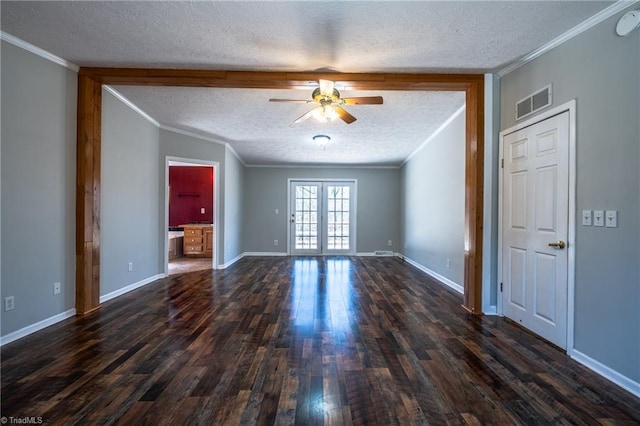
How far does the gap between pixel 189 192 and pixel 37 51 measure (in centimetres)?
566

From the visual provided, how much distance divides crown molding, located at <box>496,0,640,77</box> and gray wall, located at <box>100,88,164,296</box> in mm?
4502

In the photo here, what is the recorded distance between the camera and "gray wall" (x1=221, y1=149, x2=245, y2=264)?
5.66 m

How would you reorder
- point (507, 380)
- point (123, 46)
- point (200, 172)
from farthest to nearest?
point (200, 172), point (123, 46), point (507, 380)

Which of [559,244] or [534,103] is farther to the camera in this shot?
[534,103]

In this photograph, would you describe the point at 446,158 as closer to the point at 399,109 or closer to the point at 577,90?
the point at 399,109

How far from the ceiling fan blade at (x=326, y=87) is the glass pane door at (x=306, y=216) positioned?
4.63 meters

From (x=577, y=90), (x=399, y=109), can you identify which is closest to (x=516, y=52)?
(x=577, y=90)

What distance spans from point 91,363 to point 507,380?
2.84 meters

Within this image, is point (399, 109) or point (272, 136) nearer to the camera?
point (399, 109)

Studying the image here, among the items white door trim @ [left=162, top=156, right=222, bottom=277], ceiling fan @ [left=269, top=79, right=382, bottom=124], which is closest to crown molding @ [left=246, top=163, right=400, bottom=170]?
white door trim @ [left=162, top=156, right=222, bottom=277]

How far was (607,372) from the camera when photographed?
1881 mm

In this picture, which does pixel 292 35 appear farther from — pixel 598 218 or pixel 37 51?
pixel 598 218

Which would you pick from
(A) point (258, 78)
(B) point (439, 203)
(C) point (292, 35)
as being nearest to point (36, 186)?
(A) point (258, 78)

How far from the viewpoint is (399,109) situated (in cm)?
375
